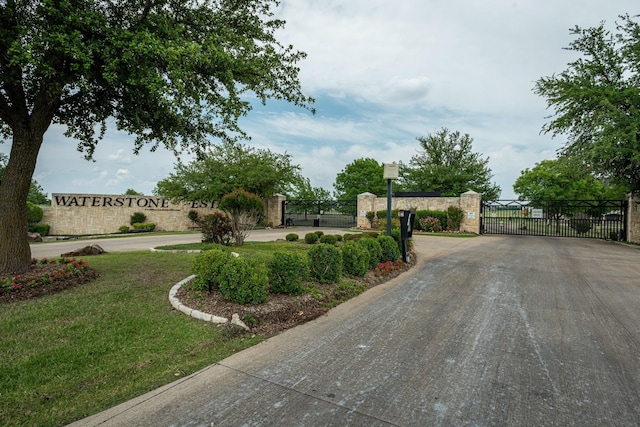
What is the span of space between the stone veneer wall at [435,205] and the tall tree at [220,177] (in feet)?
20.9

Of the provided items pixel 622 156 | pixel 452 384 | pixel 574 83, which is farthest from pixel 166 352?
pixel 574 83

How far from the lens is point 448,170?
31.3 meters

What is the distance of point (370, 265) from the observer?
7371 mm

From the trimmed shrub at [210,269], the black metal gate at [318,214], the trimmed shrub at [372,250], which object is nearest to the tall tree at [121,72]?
the trimmed shrub at [210,269]

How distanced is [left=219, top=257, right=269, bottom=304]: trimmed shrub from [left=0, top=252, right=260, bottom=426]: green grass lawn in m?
0.61

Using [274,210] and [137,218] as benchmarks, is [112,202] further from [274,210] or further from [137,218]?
[274,210]

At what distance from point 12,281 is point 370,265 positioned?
248 inches

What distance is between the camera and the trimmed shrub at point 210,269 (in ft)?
16.1

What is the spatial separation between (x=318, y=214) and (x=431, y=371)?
23.7 m

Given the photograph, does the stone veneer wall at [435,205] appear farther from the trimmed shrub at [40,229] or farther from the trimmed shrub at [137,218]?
the trimmed shrub at [40,229]

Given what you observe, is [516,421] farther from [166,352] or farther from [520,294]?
[520,294]

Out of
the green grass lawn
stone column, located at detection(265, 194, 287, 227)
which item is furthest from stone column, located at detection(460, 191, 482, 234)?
the green grass lawn

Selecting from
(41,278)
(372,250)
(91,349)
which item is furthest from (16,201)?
(372,250)

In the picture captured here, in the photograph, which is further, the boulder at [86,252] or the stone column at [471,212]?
the stone column at [471,212]
